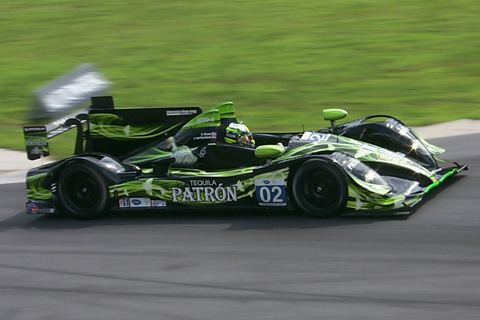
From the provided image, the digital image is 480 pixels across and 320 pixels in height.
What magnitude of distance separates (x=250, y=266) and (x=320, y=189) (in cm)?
135

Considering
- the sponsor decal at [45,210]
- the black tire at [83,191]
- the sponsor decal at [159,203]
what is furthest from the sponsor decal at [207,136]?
the sponsor decal at [45,210]

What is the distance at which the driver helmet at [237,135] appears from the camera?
8039 mm

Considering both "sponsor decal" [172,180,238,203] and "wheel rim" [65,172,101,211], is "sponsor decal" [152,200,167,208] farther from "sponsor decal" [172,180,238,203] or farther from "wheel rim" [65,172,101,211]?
"wheel rim" [65,172,101,211]

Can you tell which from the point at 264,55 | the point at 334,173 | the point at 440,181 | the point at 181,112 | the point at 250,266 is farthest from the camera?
the point at 264,55

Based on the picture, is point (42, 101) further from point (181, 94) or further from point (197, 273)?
point (197, 273)

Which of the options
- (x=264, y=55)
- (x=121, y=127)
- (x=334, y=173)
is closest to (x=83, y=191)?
(x=121, y=127)

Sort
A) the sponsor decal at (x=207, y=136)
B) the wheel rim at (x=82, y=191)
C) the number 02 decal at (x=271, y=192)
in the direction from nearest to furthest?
the number 02 decal at (x=271, y=192) < the wheel rim at (x=82, y=191) < the sponsor decal at (x=207, y=136)

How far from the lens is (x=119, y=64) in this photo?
17.2m

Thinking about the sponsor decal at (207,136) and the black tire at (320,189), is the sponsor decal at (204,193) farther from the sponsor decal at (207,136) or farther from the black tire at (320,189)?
the sponsor decal at (207,136)

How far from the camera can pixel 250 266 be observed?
599 centimetres

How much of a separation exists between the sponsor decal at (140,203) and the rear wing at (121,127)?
1.26m

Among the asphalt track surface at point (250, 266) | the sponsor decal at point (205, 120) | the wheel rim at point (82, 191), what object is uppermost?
the sponsor decal at point (205, 120)

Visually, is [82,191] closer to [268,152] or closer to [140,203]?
[140,203]

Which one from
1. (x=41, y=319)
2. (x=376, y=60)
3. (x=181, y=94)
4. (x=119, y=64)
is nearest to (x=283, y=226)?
(x=41, y=319)
